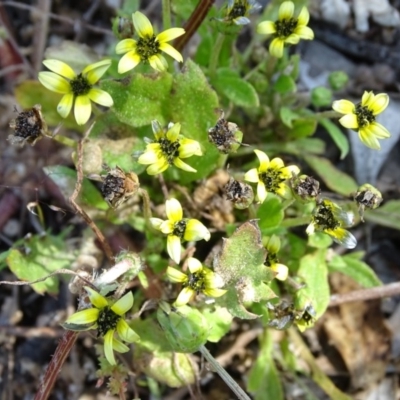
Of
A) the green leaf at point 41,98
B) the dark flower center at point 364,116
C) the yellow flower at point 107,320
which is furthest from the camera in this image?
the green leaf at point 41,98

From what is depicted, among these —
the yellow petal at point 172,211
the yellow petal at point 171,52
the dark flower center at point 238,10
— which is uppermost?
the dark flower center at point 238,10

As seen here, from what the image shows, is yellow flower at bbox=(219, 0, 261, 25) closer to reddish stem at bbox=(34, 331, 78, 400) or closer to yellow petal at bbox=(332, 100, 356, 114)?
yellow petal at bbox=(332, 100, 356, 114)

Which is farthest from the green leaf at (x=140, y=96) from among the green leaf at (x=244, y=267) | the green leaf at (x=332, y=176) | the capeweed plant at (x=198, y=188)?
the green leaf at (x=332, y=176)

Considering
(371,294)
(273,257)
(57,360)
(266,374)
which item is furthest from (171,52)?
(266,374)

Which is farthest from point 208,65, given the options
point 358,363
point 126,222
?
point 358,363

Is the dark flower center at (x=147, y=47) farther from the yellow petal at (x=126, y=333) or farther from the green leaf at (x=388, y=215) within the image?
the green leaf at (x=388, y=215)

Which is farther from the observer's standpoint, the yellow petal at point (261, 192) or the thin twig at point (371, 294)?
the thin twig at point (371, 294)
